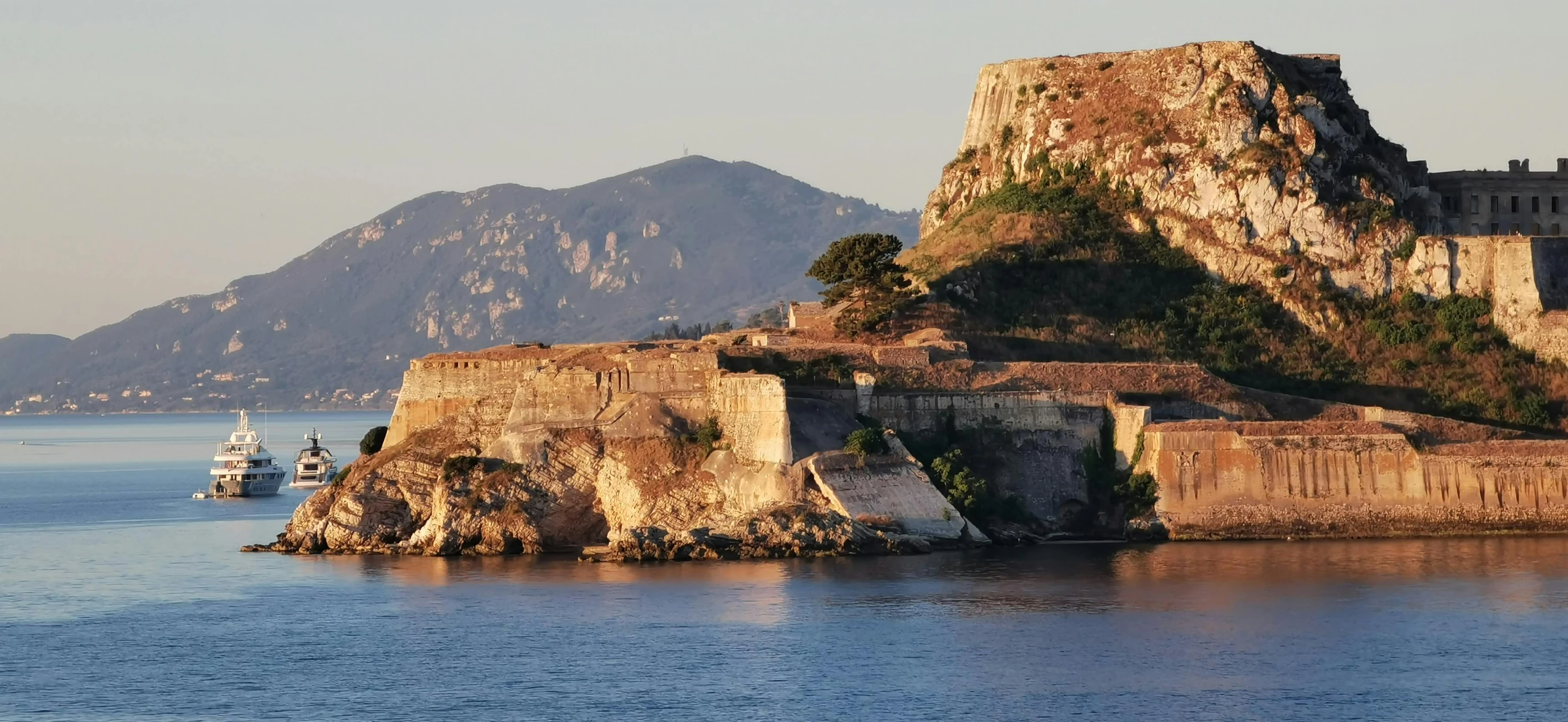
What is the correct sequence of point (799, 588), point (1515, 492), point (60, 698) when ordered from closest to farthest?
point (60, 698) → point (799, 588) → point (1515, 492)

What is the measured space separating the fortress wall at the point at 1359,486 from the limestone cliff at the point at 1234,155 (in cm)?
1770

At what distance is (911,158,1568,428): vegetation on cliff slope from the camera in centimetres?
9269

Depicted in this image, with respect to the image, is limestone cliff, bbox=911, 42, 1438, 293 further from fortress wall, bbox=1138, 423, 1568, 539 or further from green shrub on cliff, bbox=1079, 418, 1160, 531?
fortress wall, bbox=1138, 423, 1568, 539

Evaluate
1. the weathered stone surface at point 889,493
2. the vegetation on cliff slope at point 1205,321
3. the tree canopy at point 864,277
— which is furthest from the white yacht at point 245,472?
the weathered stone surface at point 889,493

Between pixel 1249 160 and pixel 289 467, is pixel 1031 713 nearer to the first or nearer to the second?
pixel 1249 160

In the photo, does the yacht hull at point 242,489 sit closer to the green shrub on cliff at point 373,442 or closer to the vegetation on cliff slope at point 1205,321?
the green shrub on cliff at point 373,442

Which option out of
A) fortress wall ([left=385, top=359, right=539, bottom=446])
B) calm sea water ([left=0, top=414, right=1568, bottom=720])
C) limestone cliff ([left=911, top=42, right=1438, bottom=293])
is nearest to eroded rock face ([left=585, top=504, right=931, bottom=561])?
calm sea water ([left=0, top=414, right=1568, bottom=720])

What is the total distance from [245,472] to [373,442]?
1438 inches

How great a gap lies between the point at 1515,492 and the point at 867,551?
73.4ft

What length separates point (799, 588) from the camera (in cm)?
6844

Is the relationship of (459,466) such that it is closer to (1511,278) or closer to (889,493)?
(889,493)

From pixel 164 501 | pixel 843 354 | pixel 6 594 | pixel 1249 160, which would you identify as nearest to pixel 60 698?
pixel 6 594

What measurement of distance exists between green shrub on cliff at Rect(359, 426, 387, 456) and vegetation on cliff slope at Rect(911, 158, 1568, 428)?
74.9 feet

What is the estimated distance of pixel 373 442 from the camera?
92.0 m
